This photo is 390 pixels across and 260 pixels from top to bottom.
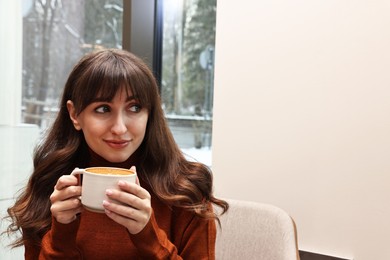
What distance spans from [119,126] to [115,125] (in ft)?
0.04

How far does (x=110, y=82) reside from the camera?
3.05 feet

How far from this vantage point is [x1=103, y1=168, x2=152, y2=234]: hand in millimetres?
747

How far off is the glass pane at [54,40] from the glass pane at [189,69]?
28 centimetres

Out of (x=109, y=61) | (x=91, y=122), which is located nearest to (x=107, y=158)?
(x=91, y=122)

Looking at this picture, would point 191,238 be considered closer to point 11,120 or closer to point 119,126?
point 119,126

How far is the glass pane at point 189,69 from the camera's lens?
2062mm

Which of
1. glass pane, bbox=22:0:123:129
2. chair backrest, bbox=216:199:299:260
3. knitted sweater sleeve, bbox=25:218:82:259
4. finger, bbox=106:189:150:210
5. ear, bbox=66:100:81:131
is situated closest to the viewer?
finger, bbox=106:189:150:210

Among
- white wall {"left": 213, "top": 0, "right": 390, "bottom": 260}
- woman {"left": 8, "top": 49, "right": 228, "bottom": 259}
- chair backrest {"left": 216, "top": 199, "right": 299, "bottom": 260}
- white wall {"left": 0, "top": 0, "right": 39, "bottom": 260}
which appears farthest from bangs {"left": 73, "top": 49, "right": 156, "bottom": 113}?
white wall {"left": 0, "top": 0, "right": 39, "bottom": 260}

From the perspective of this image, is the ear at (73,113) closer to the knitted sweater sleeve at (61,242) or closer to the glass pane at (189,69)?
the knitted sweater sleeve at (61,242)

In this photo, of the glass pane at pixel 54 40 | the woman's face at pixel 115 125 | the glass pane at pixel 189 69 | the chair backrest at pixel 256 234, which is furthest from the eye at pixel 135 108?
the glass pane at pixel 54 40

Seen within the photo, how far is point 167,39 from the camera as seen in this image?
6.96 feet

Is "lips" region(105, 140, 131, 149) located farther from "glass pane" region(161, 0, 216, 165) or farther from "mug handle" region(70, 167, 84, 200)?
"glass pane" region(161, 0, 216, 165)

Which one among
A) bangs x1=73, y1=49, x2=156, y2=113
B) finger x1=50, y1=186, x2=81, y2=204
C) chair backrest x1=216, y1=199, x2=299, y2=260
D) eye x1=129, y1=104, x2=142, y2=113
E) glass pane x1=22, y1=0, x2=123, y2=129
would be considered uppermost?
glass pane x1=22, y1=0, x2=123, y2=129

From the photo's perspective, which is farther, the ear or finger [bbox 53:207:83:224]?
the ear
